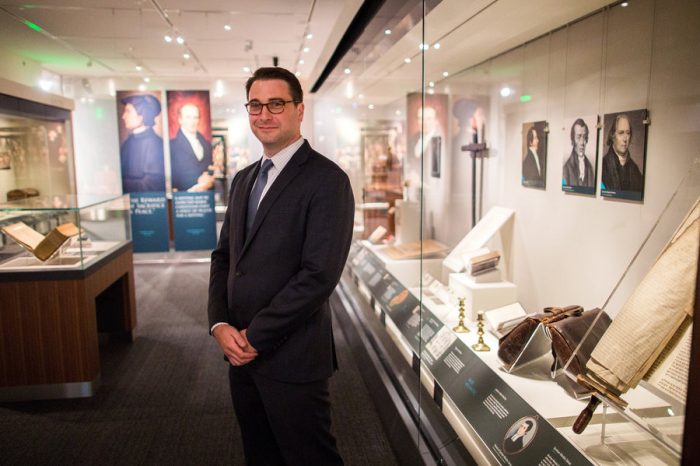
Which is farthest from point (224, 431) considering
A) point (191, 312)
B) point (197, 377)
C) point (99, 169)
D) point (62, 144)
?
point (99, 169)

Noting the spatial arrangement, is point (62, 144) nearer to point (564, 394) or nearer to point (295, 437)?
point (295, 437)

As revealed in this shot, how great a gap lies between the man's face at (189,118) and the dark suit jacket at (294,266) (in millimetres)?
6088

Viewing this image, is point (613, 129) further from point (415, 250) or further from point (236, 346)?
point (415, 250)

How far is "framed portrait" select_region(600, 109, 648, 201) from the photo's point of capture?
1627 millimetres

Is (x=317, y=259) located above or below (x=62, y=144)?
below

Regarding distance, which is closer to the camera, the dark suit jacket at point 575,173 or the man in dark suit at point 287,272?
the man in dark suit at point 287,272

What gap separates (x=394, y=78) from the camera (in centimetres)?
403

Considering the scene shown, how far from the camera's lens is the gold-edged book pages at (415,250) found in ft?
11.3

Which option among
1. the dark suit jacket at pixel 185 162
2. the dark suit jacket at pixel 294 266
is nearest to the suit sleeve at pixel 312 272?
the dark suit jacket at pixel 294 266

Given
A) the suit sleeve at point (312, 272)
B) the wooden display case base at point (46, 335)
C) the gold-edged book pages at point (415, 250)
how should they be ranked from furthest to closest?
the gold-edged book pages at point (415, 250), the wooden display case base at point (46, 335), the suit sleeve at point (312, 272)

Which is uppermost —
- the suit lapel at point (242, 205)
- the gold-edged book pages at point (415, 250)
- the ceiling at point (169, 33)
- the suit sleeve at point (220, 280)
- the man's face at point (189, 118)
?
the ceiling at point (169, 33)

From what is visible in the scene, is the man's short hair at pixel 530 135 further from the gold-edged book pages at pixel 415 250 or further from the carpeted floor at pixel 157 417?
the carpeted floor at pixel 157 417

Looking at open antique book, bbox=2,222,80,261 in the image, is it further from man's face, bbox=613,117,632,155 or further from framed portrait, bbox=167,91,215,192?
framed portrait, bbox=167,91,215,192

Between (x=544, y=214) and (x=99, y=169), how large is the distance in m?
7.73
